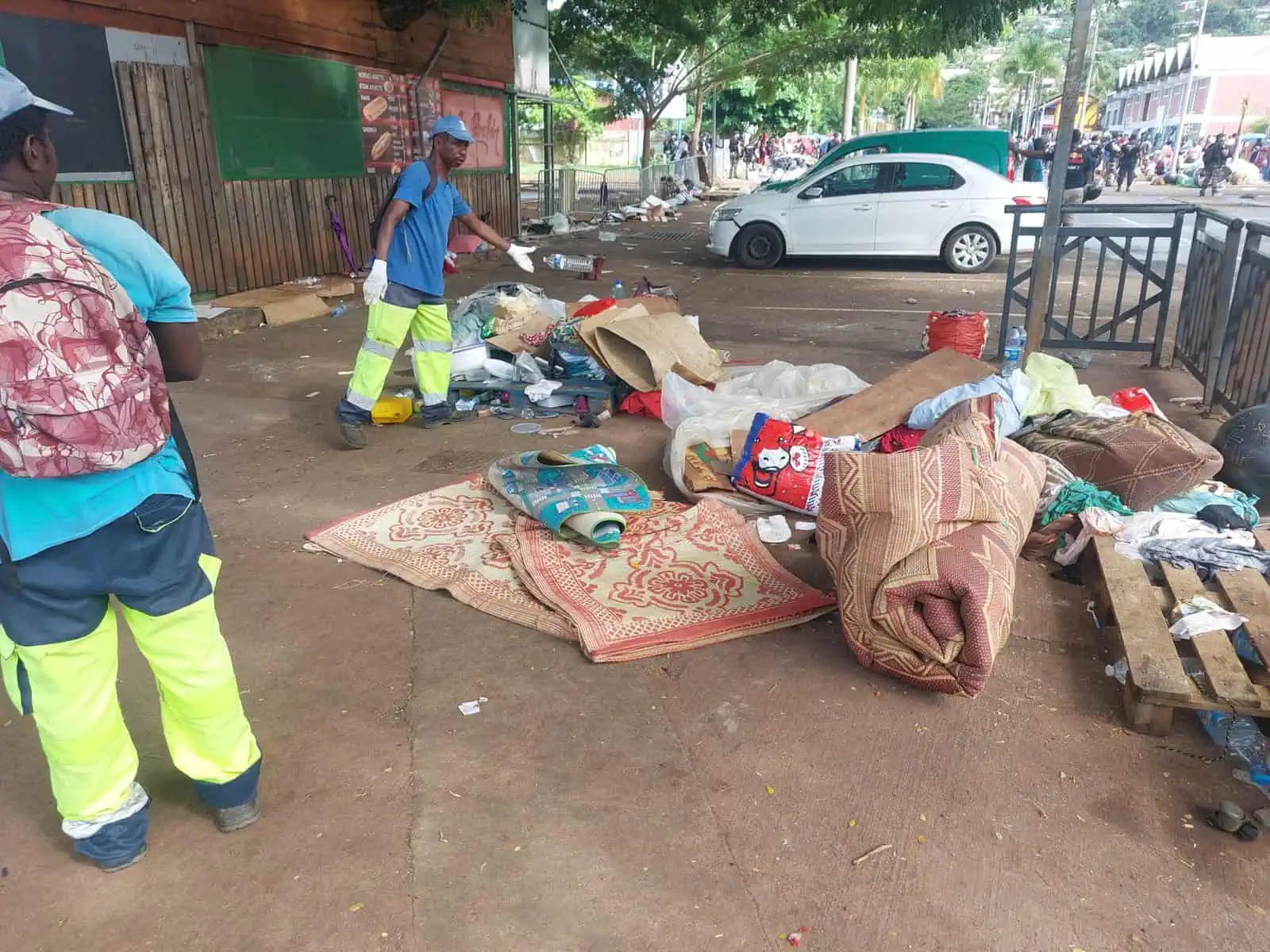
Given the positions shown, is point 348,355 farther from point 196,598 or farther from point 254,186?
point 196,598

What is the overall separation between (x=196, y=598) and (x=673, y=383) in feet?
11.7

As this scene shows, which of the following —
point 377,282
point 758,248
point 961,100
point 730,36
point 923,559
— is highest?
point 961,100

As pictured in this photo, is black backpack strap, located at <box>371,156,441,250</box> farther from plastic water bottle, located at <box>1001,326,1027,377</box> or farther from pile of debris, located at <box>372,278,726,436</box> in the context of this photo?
plastic water bottle, located at <box>1001,326,1027,377</box>

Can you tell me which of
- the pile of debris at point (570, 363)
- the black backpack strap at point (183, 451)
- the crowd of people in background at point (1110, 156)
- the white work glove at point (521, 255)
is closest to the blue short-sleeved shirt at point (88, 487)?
the black backpack strap at point (183, 451)

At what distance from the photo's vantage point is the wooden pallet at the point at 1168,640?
2709 millimetres

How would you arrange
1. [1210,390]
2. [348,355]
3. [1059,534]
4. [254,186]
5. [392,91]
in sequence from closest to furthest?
[1059,534], [1210,390], [348,355], [254,186], [392,91]

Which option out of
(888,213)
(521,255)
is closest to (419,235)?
(521,255)

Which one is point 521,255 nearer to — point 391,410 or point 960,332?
point 391,410

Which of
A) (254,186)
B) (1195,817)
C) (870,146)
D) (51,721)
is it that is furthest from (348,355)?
(870,146)

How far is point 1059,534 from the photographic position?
13.0 feet

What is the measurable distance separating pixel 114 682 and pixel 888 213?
1186cm

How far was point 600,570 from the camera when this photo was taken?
3.81 m

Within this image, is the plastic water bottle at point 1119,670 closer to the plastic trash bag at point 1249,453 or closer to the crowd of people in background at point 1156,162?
the plastic trash bag at point 1249,453

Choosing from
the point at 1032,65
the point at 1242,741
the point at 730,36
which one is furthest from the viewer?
the point at 1032,65
